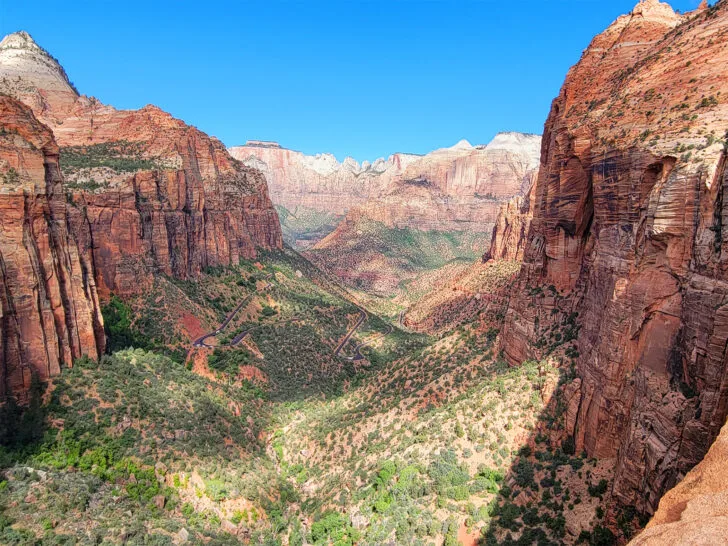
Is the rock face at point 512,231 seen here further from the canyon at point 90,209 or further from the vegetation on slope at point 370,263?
the vegetation on slope at point 370,263

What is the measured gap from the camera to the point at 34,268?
35750 mm

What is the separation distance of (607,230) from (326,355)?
52.8 meters

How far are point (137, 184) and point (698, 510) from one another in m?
74.6

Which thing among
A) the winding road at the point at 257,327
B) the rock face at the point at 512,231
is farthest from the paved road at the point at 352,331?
the rock face at the point at 512,231

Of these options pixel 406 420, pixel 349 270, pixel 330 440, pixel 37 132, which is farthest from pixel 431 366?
pixel 349 270

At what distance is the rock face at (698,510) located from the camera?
8.37 m

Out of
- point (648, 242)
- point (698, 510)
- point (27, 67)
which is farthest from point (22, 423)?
point (27, 67)

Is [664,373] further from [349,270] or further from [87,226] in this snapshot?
[349,270]

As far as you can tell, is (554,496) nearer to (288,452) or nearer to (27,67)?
(288,452)

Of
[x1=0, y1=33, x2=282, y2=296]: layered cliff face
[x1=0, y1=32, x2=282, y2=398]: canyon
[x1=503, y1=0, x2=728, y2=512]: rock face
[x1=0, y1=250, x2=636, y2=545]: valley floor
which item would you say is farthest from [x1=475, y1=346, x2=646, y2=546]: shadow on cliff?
[x1=0, y1=33, x2=282, y2=296]: layered cliff face

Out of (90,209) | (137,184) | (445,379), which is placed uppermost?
Result: (137,184)

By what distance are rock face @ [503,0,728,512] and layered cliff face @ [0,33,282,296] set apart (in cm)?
5509

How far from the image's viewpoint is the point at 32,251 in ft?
117

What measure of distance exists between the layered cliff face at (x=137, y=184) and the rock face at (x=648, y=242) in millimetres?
55086
